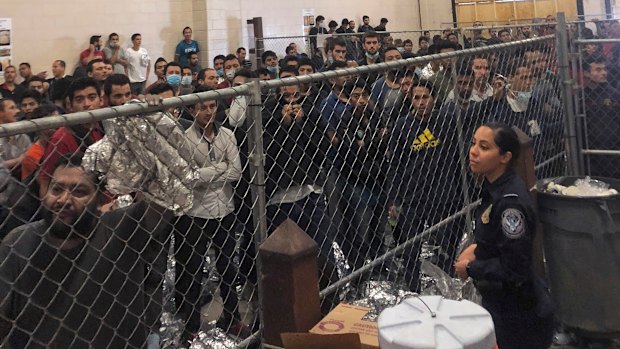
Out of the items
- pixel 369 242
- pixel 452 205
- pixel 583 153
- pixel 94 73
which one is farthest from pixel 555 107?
pixel 94 73

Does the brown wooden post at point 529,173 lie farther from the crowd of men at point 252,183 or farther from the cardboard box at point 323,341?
the cardboard box at point 323,341

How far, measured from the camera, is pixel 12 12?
10.2m

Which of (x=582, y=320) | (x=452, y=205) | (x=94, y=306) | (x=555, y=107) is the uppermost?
(x=555, y=107)

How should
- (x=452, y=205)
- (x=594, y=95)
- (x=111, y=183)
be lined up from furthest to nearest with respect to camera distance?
1. (x=594, y=95)
2. (x=452, y=205)
3. (x=111, y=183)

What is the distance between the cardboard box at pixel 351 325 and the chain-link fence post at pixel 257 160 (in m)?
0.29

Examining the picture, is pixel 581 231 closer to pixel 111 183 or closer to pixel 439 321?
pixel 439 321

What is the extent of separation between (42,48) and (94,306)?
9.76 metres

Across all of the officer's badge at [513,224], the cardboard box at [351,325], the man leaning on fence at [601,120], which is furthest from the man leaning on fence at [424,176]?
the cardboard box at [351,325]

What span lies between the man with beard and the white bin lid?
42.5 inches

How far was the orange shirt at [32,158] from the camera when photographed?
9.20ft

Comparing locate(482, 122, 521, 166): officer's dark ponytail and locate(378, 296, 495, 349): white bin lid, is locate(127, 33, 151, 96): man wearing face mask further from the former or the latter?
locate(378, 296, 495, 349): white bin lid

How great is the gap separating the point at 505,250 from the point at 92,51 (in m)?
10.0

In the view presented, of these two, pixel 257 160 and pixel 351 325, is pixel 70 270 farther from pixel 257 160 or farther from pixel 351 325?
pixel 351 325

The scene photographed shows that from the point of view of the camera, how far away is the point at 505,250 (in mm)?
2637
